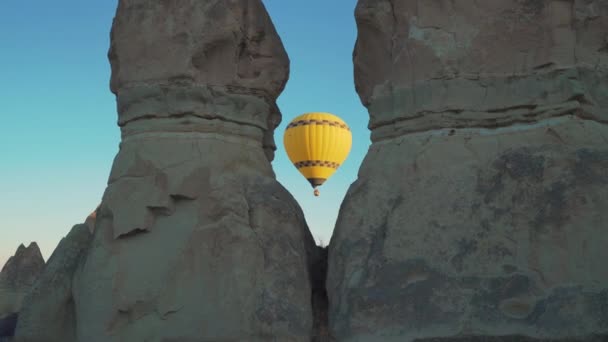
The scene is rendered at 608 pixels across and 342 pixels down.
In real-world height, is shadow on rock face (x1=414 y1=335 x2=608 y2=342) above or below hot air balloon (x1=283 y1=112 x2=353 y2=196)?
below

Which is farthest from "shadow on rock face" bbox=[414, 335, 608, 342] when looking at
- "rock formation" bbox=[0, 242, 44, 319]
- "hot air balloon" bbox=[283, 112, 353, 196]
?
"hot air balloon" bbox=[283, 112, 353, 196]

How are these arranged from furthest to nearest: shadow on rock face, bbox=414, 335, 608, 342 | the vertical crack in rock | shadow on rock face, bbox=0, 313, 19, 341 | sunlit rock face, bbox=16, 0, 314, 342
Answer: shadow on rock face, bbox=0, 313, 19, 341 < the vertical crack in rock < sunlit rock face, bbox=16, 0, 314, 342 < shadow on rock face, bbox=414, 335, 608, 342

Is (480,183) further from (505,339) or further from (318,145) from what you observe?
(318,145)

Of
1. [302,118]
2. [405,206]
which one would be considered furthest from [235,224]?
[302,118]

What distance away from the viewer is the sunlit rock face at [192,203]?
15.4 ft

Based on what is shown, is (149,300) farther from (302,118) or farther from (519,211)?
(302,118)

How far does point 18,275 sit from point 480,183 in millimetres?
6596

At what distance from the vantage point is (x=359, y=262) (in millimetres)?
4492

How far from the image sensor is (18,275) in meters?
9.27

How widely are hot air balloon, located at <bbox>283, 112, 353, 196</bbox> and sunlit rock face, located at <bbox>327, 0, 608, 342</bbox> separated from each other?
1429cm

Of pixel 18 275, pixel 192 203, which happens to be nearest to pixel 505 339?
pixel 192 203

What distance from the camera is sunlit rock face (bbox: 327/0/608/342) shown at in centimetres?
399

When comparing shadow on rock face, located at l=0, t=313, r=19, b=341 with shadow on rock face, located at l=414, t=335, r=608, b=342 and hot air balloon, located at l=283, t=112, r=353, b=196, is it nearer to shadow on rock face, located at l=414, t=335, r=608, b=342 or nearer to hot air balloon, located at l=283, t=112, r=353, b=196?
shadow on rock face, located at l=414, t=335, r=608, b=342

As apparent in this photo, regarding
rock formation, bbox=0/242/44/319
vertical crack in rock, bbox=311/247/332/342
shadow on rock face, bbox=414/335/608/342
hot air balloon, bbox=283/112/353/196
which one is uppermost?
hot air balloon, bbox=283/112/353/196
